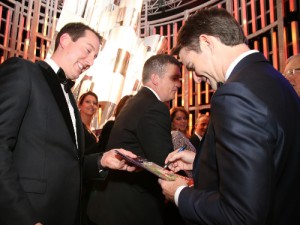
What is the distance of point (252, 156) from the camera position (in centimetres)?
81

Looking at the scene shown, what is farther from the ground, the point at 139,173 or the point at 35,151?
the point at 35,151

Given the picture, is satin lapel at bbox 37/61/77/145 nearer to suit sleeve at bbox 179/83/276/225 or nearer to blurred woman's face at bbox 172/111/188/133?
suit sleeve at bbox 179/83/276/225

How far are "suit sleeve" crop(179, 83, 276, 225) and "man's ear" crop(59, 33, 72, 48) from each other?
121 cm

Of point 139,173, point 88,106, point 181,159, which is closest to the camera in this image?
point 181,159

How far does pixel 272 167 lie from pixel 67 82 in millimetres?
1283

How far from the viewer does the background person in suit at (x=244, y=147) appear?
2.69 ft

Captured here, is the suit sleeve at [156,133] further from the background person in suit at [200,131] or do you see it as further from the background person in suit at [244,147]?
the background person in suit at [200,131]

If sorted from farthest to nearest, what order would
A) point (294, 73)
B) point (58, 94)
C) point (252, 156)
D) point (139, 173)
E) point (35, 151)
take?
Answer: 1. point (294, 73)
2. point (139, 173)
3. point (58, 94)
4. point (35, 151)
5. point (252, 156)

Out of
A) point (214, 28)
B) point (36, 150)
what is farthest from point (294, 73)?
→ point (36, 150)

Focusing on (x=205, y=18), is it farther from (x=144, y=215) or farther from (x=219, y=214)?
(x=144, y=215)

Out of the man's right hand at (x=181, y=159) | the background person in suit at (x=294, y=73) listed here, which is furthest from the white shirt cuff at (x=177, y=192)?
the background person in suit at (x=294, y=73)

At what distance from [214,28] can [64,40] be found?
3.43ft

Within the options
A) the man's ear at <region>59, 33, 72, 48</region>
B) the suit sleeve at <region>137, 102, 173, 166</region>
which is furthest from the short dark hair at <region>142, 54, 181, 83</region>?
the man's ear at <region>59, 33, 72, 48</region>

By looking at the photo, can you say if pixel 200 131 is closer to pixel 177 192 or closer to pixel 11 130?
pixel 177 192
